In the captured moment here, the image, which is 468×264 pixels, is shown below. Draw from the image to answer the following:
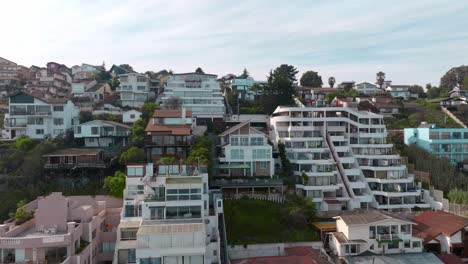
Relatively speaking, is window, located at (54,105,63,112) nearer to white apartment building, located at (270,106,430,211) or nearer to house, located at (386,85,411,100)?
white apartment building, located at (270,106,430,211)

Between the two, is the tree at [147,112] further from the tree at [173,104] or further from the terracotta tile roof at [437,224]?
the terracotta tile roof at [437,224]

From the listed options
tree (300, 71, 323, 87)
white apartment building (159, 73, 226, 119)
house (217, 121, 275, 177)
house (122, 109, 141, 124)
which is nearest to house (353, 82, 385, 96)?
tree (300, 71, 323, 87)

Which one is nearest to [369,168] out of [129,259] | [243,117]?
[243,117]

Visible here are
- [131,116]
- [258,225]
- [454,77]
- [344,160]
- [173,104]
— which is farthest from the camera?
[454,77]

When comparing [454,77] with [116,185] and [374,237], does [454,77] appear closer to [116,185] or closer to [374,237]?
[374,237]

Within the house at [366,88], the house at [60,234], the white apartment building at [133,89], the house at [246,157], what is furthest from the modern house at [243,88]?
the house at [60,234]

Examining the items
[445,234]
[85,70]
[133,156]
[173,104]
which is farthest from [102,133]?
[85,70]
